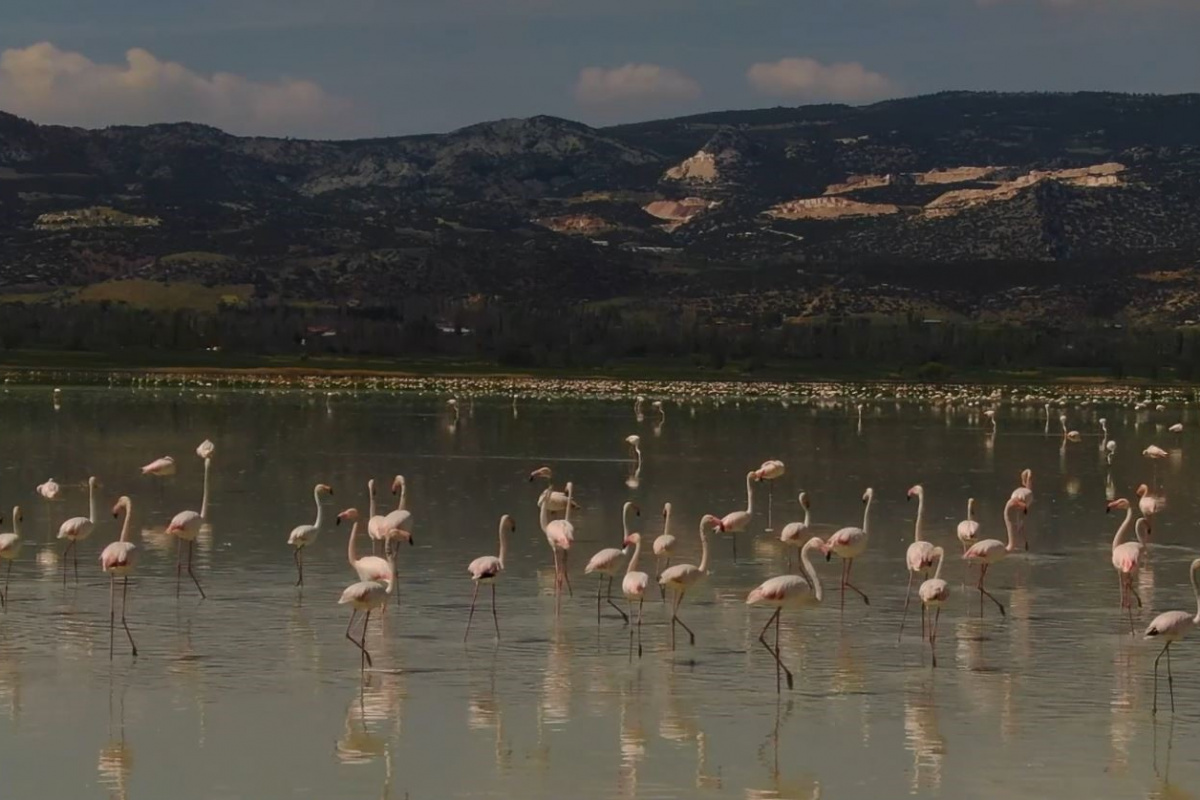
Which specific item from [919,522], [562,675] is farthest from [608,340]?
[562,675]

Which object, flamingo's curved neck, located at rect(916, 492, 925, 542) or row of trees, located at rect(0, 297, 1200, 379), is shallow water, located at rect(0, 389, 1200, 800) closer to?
flamingo's curved neck, located at rect(916, 492, 925, 542)

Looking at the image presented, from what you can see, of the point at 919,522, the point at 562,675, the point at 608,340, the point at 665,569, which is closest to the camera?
the point at 562,675

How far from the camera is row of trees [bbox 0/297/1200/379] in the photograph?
374 feet

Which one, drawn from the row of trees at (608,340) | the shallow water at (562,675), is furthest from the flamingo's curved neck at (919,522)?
the row of trees at (608,340)

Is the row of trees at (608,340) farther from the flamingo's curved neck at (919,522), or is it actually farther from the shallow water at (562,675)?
the shallow water at (562,675)

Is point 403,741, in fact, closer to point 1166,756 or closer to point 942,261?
point 1166,756

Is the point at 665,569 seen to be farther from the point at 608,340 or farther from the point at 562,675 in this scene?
the point at 608,340

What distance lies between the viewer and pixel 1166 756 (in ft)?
48.1

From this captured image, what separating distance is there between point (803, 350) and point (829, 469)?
7931 centimetres

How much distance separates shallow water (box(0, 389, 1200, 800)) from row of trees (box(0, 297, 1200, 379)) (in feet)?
268

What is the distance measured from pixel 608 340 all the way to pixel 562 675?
109m

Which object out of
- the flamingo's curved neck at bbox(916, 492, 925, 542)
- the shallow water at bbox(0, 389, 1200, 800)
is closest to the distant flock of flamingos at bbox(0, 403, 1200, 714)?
the shallow water at bbox(0, 389, 1200, 800)

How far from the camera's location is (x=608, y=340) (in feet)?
414

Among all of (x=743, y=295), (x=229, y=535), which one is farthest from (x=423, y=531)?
(x=743, y=295)
